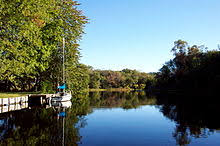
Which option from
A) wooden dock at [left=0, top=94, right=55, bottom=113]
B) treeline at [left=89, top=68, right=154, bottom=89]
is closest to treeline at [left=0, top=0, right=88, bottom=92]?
wooden dock at [left=0, top=94, right=55, bottom=113]

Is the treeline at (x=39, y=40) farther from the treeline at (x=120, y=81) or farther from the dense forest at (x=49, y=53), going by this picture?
the treeline at (x=120, y=81)

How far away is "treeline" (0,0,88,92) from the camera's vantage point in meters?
21.6

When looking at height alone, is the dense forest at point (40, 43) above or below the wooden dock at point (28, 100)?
above

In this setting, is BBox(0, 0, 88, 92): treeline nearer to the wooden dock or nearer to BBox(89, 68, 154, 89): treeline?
the wooden dock

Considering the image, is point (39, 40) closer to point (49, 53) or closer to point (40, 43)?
point (40, 43)

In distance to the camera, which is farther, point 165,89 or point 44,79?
point 165,89

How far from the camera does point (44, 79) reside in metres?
35.6

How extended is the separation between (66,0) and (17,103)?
731 inches

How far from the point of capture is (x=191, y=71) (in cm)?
6062

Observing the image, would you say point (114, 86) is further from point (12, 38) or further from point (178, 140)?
point (178, 140)

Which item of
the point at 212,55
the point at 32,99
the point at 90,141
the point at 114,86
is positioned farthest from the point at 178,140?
the point at 114,86

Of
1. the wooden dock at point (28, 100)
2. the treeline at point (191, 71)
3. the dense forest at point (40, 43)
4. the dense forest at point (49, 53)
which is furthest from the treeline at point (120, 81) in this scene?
the wooden dock at point (28, 100)

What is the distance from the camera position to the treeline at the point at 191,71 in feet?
165

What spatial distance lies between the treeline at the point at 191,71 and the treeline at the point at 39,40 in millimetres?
30887
